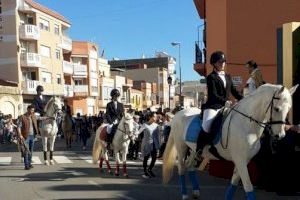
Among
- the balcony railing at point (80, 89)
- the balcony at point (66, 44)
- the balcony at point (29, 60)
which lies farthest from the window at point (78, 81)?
the balcony at point (29, 60)

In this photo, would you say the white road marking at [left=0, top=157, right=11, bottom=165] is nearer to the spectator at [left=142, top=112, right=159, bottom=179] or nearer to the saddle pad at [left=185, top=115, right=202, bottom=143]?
the spectator at [left=142, top=112, right=159, bottom=179]

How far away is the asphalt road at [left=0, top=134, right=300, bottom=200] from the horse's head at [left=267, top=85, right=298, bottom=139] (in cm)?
346

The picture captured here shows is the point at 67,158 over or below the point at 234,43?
below

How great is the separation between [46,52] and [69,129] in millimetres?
39288

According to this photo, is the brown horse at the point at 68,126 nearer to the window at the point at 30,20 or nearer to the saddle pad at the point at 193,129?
the saddle pad at the point at 193,129

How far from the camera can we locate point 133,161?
20.0 m

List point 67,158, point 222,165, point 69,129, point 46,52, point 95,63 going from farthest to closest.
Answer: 1. point 95,63
2. point 46,52
3. point 69,129
4. point 67,158
5. point 222,165

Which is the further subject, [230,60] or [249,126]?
[230,60]

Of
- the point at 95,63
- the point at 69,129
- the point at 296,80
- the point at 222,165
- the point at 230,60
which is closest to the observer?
the point at 296,80

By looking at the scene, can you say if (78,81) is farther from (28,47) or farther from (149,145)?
(149,145)

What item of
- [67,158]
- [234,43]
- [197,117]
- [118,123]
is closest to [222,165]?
[118,123]

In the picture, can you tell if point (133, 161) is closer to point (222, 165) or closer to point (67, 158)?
point (67, 158)

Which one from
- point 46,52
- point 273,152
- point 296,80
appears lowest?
point 273,152

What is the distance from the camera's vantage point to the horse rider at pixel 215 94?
9250 mm
